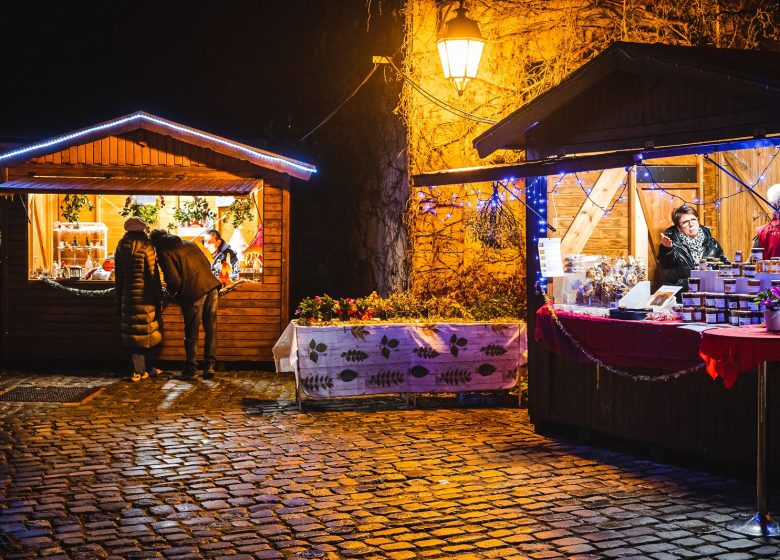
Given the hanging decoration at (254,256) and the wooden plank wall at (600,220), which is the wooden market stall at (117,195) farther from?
the wooden plank wall at (600,220)

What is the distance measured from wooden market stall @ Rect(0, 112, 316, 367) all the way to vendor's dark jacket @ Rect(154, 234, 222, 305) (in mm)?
893

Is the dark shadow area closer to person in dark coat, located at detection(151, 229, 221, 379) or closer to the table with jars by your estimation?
the table with jars

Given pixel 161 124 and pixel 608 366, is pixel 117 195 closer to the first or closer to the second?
pixel 161 124

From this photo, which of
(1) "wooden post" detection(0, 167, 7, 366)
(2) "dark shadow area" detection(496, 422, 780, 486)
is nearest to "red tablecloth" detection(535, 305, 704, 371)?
(2) "dark shadow area" detection(496, 422, 780, 486)

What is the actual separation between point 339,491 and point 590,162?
360cm

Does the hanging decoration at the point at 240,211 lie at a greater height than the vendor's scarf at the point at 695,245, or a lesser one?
greater

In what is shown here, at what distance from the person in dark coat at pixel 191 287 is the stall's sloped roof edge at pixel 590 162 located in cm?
487

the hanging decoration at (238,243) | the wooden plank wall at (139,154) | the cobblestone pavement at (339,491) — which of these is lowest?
the cobblestone pavement at (339,491)

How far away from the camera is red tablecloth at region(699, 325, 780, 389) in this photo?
→ 616 centimetres

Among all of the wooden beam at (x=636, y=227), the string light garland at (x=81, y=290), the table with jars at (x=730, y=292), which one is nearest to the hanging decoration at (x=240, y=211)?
the string light garland at (x=81, y=290)

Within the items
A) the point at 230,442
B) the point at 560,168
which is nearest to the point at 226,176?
the point at 230,442

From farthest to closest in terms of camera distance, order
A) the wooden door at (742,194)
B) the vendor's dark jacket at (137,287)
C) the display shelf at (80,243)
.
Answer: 1. the display shelf at (80,243)
2. the vendor's dark jacket at (137,287)
3. the wooden door at (742,194)

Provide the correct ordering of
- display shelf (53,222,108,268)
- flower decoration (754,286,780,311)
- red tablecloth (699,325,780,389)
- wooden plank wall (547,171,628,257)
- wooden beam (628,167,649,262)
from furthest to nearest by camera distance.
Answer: display shelf (53,222,108,268) → wooden plank wall (547,171,628,257) → wooden beam (628,167,649,262) → flower decoration (754,286,780,311) → red tablecloth (699,325,780,389)

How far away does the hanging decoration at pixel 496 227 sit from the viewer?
1251cm
